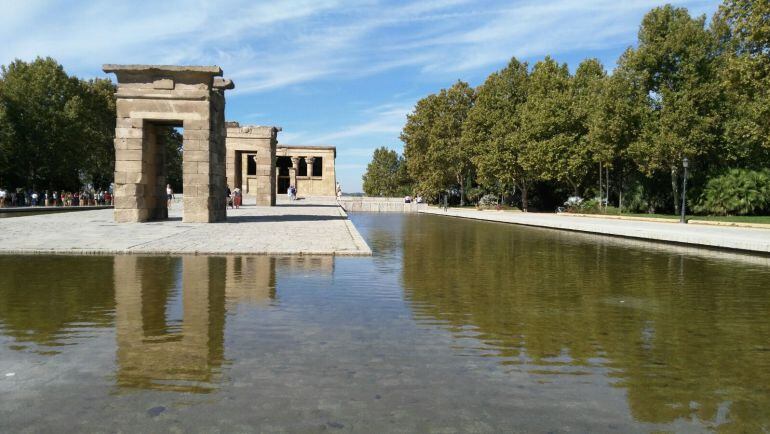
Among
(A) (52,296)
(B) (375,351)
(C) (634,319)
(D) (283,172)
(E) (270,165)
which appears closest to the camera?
(B) (375,351)

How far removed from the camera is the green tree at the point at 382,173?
114 m

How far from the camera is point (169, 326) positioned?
19.8 ft

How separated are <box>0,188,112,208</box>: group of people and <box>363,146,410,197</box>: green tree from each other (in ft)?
205

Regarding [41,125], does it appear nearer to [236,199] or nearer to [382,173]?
[236,199]

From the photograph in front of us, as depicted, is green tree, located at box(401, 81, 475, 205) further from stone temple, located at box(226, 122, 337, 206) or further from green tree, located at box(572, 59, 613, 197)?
stone temple, located at box(226, 122, 337, 206)

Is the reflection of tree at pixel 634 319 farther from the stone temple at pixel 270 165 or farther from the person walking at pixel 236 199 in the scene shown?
the stone temple at pixel 270 165

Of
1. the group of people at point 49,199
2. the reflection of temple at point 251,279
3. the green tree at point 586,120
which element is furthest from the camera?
the group of people at point 49,199

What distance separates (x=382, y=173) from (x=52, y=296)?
114m

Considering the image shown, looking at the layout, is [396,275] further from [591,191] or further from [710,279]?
[591,191]

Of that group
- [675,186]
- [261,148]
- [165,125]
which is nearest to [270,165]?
[261,148]

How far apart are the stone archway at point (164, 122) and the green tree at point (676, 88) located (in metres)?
25.5

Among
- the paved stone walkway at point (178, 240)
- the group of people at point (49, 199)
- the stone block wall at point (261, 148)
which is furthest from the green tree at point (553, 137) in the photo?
the group of people at point (49, 199)

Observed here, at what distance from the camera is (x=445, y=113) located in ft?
201

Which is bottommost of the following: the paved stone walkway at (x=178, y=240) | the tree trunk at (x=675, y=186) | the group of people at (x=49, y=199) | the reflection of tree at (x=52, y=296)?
the reflection of tree at (x=52, y=296)
